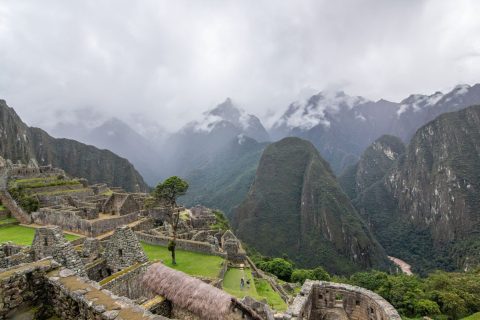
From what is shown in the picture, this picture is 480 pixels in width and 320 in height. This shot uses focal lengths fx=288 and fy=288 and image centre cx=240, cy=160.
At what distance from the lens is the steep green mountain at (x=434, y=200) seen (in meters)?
119

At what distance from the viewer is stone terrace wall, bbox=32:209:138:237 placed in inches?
777

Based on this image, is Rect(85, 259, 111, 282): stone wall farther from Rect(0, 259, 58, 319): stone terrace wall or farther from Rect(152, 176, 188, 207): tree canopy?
Rect(152, 176, 188, 207): tree canopy

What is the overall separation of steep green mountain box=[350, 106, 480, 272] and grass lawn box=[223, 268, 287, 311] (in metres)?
99.1

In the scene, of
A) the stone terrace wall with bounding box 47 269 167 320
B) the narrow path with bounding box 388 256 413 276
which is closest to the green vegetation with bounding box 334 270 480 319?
the stone terrace wall with bounding box 47 269 167 320

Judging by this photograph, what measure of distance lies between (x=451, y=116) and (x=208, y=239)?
185 meters

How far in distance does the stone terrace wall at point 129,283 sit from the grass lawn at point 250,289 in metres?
9.68

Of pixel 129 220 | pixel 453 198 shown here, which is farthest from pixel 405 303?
pixel 453 198

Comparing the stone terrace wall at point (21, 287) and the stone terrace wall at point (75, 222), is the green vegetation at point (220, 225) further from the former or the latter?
the stone terrace wall at point (21, 287)

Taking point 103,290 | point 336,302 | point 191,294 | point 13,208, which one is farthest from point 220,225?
point 103,290

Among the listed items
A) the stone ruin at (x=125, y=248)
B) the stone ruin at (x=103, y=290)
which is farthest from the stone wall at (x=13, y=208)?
the stone ruin at (x=125, y=248)

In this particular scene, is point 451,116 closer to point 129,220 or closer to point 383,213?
point 383,213

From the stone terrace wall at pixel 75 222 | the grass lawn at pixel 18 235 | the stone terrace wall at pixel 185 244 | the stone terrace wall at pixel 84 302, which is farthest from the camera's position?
the stone terrace wall at pixel 185 244

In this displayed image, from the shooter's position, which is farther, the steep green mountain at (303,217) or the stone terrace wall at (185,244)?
the steep green mountain at (303,217)

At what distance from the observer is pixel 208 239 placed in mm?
24453
